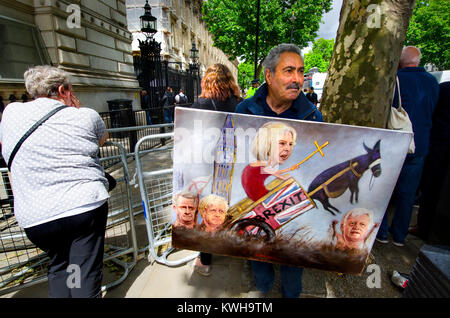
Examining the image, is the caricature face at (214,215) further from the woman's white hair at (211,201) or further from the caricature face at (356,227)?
the caricature face at (356,227)

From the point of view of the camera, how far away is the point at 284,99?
1.75m

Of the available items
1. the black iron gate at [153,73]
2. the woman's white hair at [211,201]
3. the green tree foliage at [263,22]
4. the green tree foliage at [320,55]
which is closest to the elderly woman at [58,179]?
the woman's white hair at [211,201]

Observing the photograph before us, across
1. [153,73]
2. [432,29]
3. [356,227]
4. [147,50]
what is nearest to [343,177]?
[356,227]

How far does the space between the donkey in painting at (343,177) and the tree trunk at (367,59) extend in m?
0.80

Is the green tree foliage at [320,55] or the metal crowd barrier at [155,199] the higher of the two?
the green tree foliage at [320,55]

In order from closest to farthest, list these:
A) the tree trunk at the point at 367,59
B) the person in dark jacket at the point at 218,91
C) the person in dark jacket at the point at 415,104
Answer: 1. the tree trunk at the point at 367,59
2. the person in dark jacket at the point at 415,104
3. the person in dark jacket at the point at 218,91

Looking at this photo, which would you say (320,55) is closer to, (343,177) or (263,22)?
(263,22)

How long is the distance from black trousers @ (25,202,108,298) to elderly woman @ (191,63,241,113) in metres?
1.62

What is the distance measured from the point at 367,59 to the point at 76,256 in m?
2.89

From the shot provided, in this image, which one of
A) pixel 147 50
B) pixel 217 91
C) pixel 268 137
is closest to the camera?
pixel 268 137

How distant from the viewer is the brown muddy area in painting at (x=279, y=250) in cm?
170

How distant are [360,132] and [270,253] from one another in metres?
1.10
